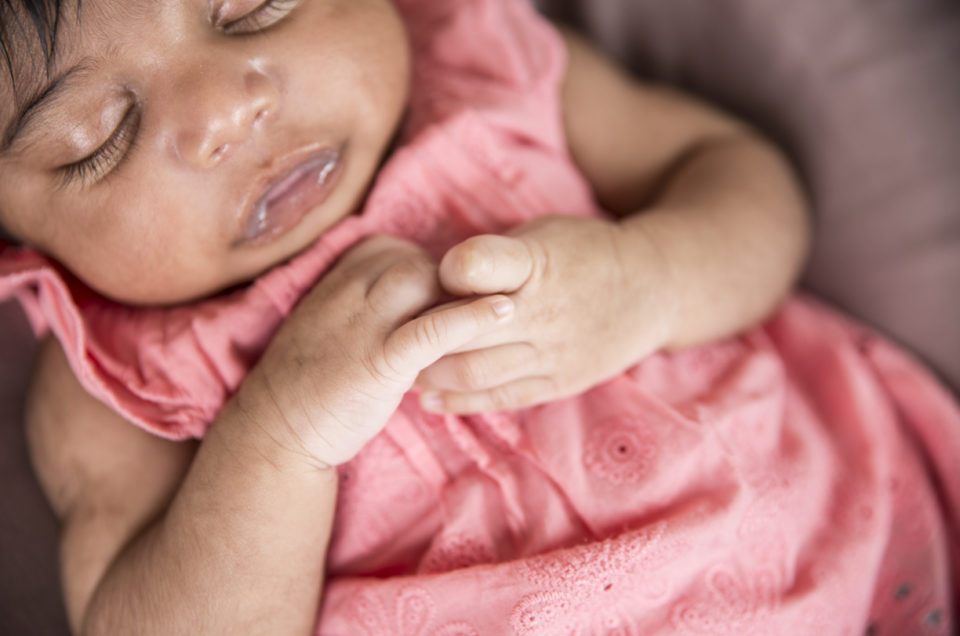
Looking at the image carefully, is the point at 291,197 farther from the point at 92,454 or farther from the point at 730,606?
the point at 730,606

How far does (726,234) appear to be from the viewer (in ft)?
2.70

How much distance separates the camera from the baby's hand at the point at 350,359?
587 mm

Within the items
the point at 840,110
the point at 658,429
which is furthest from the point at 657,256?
the point at 840,110

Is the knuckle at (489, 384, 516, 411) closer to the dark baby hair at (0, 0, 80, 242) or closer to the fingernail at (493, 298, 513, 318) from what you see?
the fingernail at (493, 298, 513, 318)

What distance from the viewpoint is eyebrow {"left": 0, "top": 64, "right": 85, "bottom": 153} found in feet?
1.95

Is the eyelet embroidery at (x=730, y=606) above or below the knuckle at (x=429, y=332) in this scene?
below

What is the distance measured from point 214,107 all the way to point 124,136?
0.09 metres

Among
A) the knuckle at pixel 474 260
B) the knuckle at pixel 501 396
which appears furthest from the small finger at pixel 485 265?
the knuckle at pixel 501 396

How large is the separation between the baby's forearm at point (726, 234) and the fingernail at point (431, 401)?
0.24 metres

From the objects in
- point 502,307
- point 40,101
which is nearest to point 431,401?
point 502,307

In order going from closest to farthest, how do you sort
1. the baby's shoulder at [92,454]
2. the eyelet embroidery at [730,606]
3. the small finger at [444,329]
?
1. the small finger at [444,329]
2. the eyelet embroidery at [730,606]
3. the baby's shoulder at [92,454]

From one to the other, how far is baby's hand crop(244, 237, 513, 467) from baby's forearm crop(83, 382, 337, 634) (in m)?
0.02

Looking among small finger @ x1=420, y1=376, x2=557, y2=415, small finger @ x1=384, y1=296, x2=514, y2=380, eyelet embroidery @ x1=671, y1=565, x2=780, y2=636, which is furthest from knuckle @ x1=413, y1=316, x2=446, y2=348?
eyelet embroidery @ x1=671, y1=565, x2=780, y2=636

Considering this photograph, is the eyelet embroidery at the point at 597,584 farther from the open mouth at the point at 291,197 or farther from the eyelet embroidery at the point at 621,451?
the open mouth at the point at 291,197
